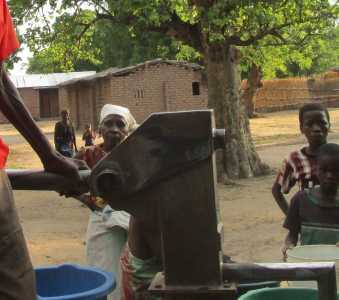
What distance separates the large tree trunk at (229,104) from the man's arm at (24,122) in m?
10.6

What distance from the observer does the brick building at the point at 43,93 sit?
49.6 m

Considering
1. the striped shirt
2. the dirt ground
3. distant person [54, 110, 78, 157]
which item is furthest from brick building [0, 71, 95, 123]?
the striped shirt

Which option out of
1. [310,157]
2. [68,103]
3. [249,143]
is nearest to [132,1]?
[249,143]

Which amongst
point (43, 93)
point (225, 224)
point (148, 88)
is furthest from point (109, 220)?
point (43, 93)

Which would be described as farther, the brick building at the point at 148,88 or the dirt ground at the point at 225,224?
Result: the brick building at the point at 148,88

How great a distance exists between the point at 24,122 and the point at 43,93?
164ft

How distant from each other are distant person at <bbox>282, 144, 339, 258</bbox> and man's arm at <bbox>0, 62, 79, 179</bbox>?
1.91 metres

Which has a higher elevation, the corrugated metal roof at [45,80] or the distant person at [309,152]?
the corrugated metal roof at [45,80]

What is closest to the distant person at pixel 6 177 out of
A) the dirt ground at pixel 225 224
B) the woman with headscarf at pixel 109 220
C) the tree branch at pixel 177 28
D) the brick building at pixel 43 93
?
the woman with headscarf at pixel 109 220

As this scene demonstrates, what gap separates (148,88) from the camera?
31.0m

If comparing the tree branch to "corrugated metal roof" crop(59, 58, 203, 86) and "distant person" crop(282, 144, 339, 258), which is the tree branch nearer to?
"distant person" crop(282, 144, 339, 258)

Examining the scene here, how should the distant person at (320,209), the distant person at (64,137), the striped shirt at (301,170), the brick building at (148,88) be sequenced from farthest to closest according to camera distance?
1. the brick building at (148,88)
2. the distant person at (64,137)
3. the striped shirt at (301,170)
4. the distant person at (320,209)

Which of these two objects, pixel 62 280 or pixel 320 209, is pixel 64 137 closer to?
pixel 320 209

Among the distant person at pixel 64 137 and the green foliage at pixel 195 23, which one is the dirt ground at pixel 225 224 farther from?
the green foliage at pixel 195 23
